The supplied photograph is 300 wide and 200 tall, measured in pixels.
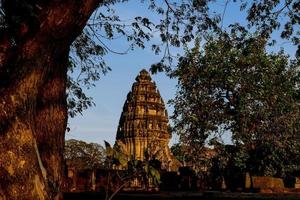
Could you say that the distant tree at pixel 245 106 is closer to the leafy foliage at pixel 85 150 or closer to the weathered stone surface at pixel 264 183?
the weathered stone surface at pixel 264 183

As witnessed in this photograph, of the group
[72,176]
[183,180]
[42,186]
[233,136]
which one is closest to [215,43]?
[233,136]

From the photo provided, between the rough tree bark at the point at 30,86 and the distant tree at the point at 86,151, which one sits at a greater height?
the distant tree at the point at 86,151

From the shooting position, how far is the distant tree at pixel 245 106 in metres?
24.6

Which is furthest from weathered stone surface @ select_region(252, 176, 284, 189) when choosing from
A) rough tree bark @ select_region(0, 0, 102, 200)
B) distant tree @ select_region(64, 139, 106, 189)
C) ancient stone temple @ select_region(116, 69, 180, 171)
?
distant tree @ select_region(64, 139, 106, 189)

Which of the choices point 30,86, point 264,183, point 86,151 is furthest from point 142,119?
point 30,86

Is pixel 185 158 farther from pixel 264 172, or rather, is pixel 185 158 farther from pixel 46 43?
pixel 46 43

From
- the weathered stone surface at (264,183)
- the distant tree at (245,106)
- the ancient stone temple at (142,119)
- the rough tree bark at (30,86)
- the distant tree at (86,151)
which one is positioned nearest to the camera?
the rough tree bark at (30,86)

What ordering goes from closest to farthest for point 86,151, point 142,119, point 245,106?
point 245,106 → point 142,119 → point 86,151

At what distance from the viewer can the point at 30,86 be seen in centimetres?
530

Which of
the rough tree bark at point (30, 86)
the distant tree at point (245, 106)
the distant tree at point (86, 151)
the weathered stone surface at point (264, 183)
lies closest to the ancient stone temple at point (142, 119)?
the distant tree at point (86, 151)

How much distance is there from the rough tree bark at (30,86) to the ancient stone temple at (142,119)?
123 ft

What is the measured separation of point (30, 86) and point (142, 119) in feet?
129

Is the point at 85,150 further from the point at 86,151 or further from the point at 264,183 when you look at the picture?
the point at 264,183

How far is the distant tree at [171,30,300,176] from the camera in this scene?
24.6 meters
